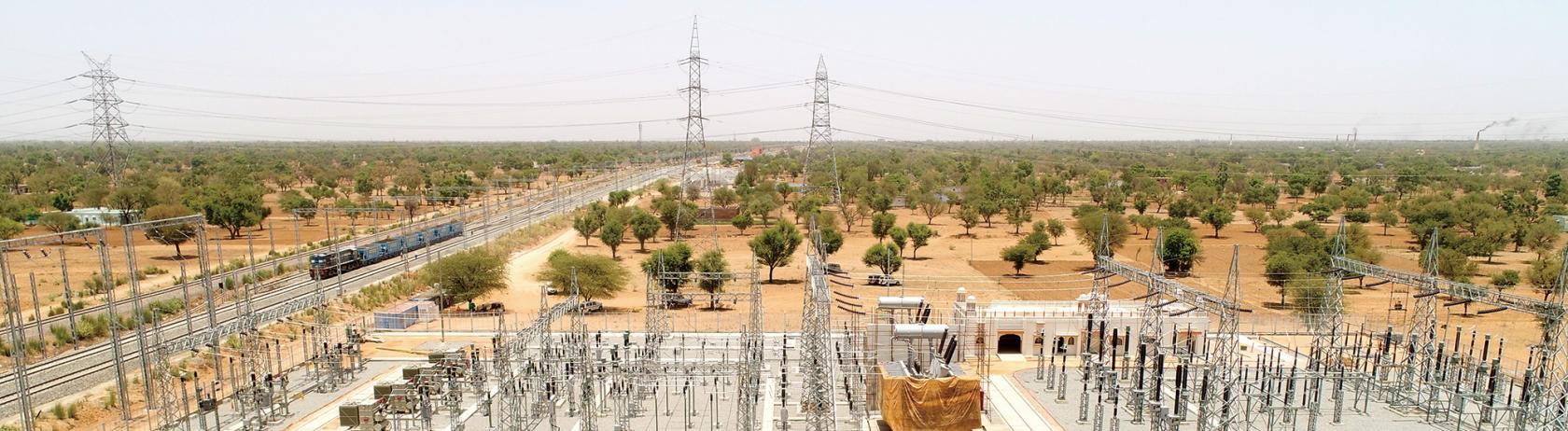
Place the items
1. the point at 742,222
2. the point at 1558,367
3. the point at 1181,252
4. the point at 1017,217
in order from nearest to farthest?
the point at 1558,367 < the point at 1181,252 < the point at 742,222 < the point at 1017,217

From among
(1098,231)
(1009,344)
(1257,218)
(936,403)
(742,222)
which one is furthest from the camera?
(1257,218)

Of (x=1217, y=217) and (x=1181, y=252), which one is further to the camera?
(x=1217, y=217)

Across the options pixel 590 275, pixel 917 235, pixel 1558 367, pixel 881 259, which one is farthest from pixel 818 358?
pixel 917 235

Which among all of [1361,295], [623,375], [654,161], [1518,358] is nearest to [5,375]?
[623,375]

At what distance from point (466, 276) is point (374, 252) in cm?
1391

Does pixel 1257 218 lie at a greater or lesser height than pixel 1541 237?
lesser

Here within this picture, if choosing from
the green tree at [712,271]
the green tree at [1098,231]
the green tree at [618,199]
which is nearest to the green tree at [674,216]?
the green tree at [618,199]

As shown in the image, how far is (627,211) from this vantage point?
56938 millimetres

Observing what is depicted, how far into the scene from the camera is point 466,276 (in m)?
35.4

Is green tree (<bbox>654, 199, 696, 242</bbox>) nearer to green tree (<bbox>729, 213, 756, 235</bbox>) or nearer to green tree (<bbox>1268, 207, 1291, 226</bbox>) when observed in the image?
green tree (<bbox>729, 213, 756, 235</bbox>)

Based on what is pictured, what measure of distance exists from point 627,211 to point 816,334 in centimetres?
4028

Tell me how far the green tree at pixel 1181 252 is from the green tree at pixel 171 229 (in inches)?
2014

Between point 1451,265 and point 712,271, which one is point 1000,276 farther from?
point 1451,265

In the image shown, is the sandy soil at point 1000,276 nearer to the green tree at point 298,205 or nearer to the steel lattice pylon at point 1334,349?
the steel lattice pylon at point 1334,349
